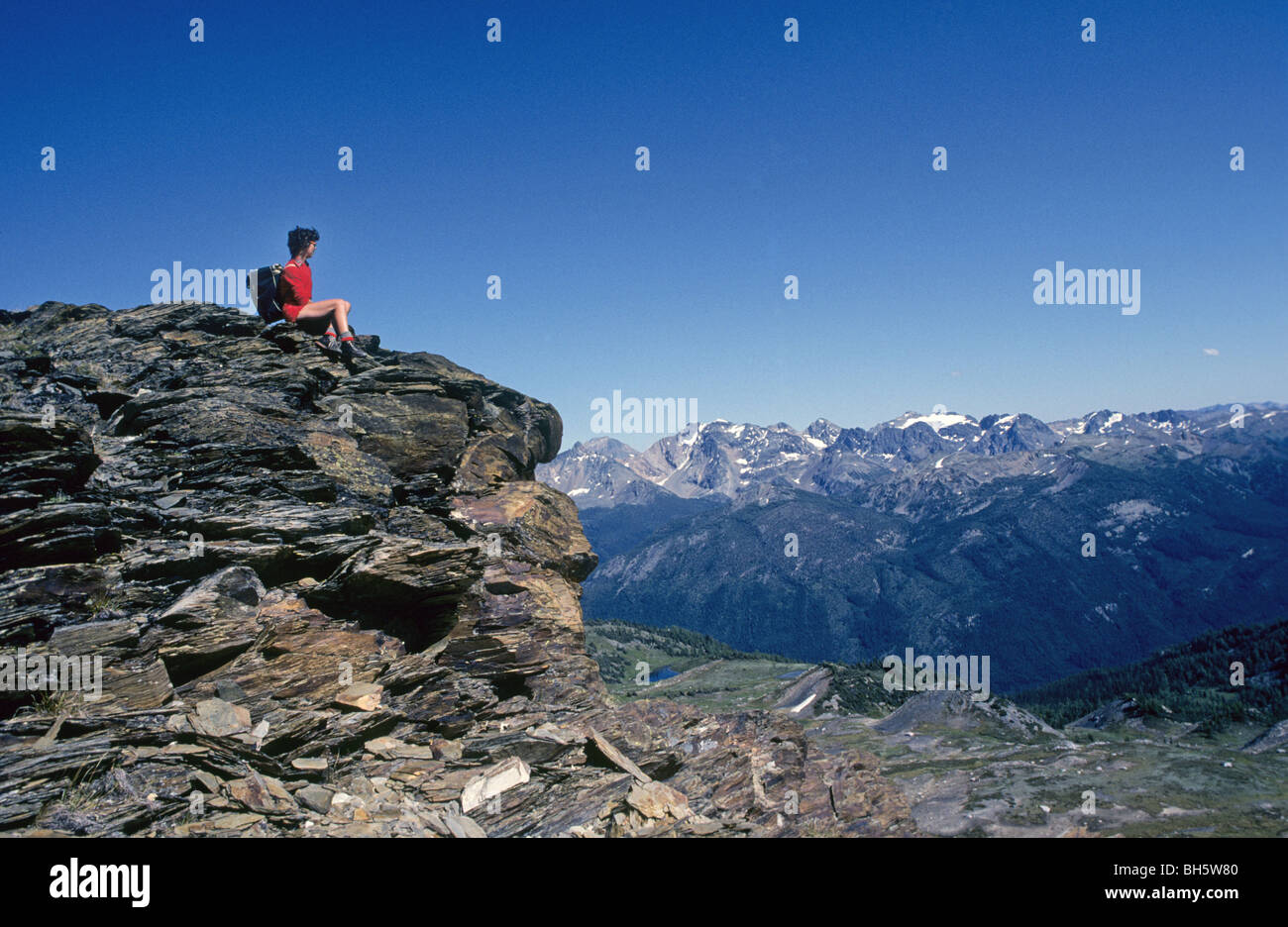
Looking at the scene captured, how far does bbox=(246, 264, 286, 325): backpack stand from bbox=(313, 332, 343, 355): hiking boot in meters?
2.35

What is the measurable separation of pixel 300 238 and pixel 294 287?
3548 mm

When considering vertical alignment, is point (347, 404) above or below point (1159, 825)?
above

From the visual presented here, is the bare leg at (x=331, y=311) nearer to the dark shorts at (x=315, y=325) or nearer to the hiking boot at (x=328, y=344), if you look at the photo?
the dark shorts at (x=315, y=325)

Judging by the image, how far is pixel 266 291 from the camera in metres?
35.9

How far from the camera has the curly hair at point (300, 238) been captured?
32.5 meters

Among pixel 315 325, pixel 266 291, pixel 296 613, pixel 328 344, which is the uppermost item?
pixel 266 291

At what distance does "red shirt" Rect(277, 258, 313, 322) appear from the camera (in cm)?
3450

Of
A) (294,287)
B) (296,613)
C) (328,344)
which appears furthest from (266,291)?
(296,613)

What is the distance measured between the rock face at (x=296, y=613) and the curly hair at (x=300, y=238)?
601 cm

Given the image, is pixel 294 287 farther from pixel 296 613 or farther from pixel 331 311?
pixel 296 613
